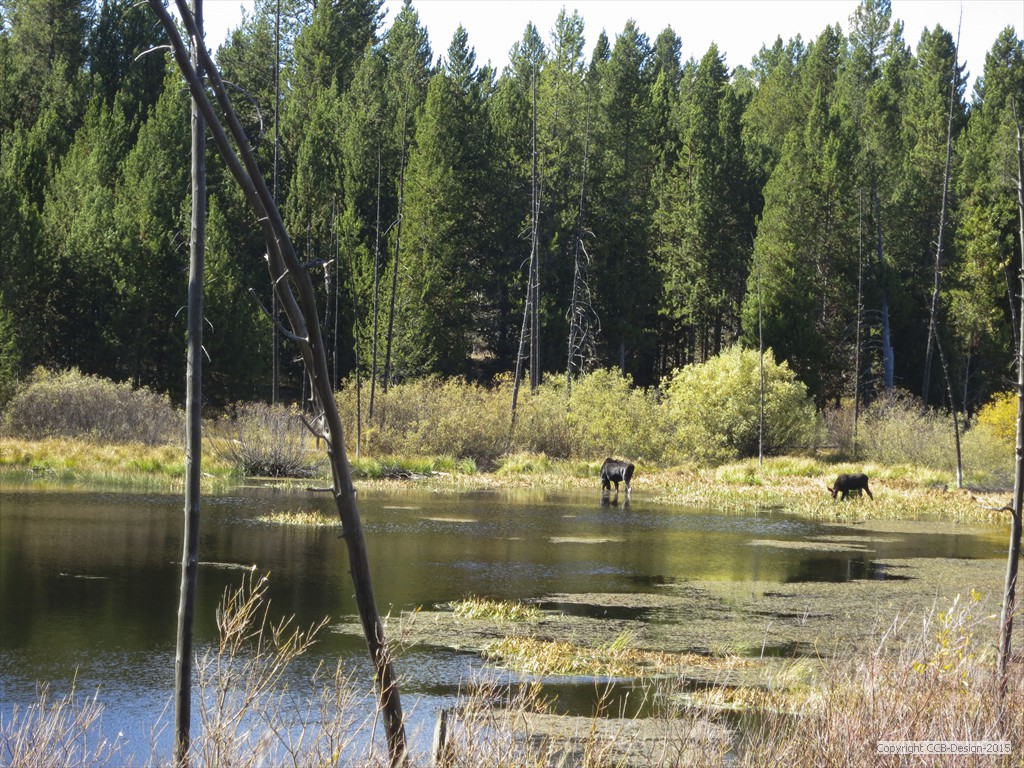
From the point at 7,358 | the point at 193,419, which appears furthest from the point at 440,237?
the point at 193,419

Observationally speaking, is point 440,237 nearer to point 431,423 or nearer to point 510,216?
point 510,216

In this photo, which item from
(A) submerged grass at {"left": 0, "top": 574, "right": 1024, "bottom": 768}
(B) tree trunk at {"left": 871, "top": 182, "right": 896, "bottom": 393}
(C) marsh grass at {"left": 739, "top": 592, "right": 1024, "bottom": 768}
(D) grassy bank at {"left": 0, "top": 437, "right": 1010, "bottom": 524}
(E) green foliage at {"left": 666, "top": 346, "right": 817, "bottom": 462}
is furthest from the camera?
(B) tree trunk at {"left": 871, "top": 182, "right": 896, "bottom": 393}

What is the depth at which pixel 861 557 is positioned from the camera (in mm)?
21438

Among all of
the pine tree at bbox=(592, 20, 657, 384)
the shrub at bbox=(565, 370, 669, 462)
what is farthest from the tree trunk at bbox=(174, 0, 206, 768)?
the pine tree at bbox=(592, 20, 657, 384)

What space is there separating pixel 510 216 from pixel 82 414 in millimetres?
26073

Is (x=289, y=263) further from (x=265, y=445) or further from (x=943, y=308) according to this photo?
(x=943, y=308)

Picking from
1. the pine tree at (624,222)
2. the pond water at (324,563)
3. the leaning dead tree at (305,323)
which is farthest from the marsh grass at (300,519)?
the pine tree at (624,222)

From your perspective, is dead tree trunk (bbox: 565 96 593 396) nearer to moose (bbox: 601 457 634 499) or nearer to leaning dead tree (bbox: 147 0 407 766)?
moose (bbox: 601 457 634 499)

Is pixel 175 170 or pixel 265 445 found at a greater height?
pixel 175 170

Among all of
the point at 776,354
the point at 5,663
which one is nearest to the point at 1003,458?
the point at 776,354

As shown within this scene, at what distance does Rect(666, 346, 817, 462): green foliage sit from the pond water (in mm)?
12595

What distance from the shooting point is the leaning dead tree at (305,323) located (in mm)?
3371

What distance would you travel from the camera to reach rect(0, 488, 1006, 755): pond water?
10805 mm

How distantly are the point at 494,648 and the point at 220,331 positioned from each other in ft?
111
